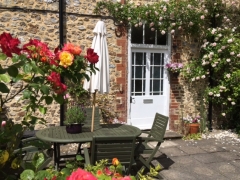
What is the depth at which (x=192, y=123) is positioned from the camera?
7207 millimetres

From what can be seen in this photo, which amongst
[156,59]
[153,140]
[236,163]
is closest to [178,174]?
[153,140]

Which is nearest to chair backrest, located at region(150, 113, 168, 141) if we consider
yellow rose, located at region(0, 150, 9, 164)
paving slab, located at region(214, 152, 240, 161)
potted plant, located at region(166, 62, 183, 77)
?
paving slab, located at region(214, 152, 240, 161)

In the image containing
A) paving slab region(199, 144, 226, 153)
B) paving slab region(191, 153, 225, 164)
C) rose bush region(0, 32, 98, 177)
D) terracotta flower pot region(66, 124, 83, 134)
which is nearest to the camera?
rose bush region(0, 32, 98, 177)

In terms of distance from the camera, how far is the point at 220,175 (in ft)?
14.5

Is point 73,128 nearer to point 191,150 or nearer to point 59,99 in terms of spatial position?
point 59,99

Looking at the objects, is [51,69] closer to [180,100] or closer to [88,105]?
[88,105]

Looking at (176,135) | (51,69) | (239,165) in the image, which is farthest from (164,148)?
(51,69)

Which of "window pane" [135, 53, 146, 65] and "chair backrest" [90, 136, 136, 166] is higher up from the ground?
"window pane" [135, 53, 146, 65]

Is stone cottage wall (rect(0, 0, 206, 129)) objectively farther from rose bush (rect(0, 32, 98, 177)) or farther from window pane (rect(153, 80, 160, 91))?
rose bush (rect(0, 32, 98, 177))

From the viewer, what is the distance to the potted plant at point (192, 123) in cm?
709

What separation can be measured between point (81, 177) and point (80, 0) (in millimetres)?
6031

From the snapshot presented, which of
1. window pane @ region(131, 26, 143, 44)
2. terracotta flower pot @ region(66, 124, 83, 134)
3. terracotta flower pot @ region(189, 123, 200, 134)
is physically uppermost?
window pane @ region(131, 26, 143, 44)

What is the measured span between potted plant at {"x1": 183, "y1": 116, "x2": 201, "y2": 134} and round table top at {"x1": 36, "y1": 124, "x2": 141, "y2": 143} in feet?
9.92

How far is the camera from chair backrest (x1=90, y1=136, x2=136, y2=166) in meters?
3.28
